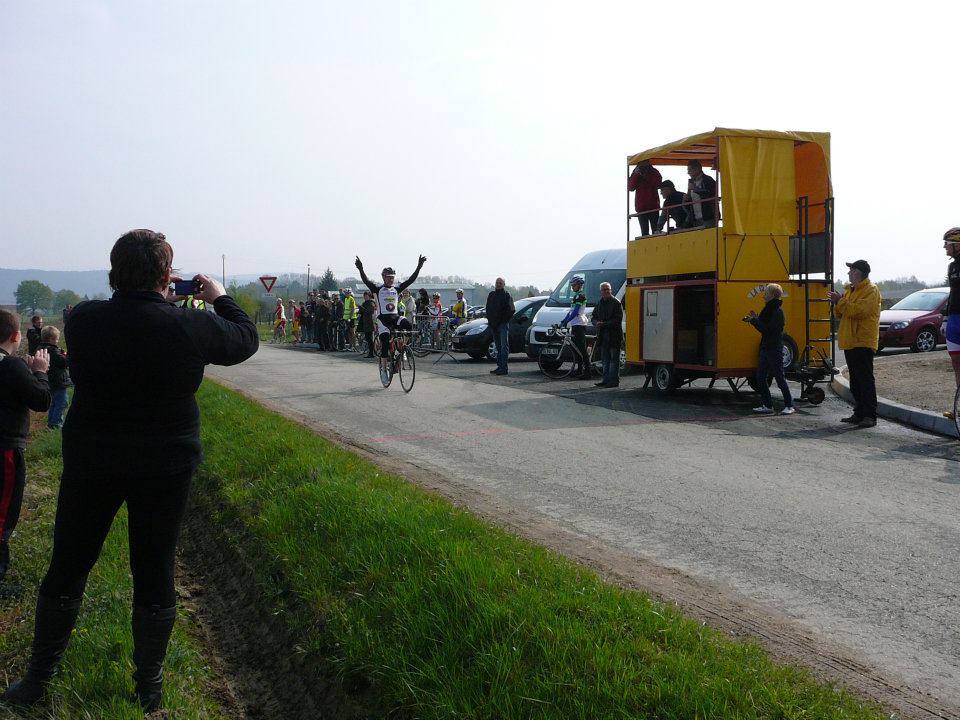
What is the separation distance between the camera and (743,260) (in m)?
13.8

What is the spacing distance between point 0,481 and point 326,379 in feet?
46.0

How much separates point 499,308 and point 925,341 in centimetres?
1266

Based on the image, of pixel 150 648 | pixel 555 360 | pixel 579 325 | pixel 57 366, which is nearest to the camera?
pixel 150 648

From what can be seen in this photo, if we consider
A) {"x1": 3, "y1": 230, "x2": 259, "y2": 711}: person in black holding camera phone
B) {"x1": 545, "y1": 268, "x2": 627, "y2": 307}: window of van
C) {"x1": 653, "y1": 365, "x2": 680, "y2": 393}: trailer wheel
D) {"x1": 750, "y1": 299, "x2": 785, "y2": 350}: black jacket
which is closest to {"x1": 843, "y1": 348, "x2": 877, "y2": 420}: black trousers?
{"x1": 750, "y1": 299, "x2": 785, "y2": 350}: black jacket

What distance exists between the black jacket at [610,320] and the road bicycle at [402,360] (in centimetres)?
333

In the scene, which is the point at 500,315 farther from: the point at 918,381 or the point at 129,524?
the point at 129,524

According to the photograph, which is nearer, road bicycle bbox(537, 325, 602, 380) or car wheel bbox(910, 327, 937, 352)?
road bicycle bbox(537, 325, 602, 380)

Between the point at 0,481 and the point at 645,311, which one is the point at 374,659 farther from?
the point at 645,311

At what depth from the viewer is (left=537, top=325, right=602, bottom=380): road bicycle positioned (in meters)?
17.8

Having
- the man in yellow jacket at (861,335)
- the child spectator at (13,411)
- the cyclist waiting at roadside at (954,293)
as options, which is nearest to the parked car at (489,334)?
the man in yellow jacket at (861,335)

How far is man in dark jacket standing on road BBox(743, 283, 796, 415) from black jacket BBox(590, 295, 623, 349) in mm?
3386

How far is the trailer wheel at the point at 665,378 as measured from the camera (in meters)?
15.1

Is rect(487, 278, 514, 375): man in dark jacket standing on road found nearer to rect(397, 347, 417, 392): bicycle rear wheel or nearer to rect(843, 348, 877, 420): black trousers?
rect(397, 347, 417, 392): bicycle rear wheel

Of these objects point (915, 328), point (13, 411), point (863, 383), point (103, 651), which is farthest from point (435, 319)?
point (103, 651)
